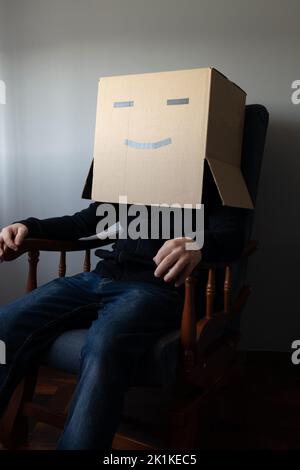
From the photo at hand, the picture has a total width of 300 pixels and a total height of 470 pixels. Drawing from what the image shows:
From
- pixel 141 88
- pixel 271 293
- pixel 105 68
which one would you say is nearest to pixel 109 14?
pixel 105 68

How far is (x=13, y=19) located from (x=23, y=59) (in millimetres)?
163

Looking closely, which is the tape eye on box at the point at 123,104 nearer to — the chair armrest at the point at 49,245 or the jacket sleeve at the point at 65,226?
the jacket sleeve at the point at 65,226

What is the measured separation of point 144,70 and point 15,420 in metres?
1.32

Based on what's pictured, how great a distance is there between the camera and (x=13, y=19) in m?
1.80

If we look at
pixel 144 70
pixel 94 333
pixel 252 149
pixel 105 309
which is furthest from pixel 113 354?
pixel 144 70

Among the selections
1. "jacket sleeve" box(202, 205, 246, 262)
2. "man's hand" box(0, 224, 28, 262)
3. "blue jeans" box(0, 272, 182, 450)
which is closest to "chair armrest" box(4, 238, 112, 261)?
"man's hand" box(0, 224, 28, 262)

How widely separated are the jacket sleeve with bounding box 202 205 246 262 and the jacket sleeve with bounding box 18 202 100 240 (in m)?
0.38

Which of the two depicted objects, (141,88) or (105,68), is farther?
(105,68)

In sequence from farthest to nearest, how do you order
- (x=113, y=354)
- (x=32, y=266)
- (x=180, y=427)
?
(x=32, y=266)
(x=180, y=427)
(x=113, y=354)

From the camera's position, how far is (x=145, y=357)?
3.11 feet

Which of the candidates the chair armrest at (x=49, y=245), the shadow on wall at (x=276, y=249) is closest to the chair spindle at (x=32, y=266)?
the chair armrest at (x=49, y=245)

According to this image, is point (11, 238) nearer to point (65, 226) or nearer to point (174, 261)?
point (65, 226)

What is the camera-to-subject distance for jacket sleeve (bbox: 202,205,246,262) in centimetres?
101

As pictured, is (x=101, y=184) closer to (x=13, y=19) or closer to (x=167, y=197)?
(x=167, y=197)
